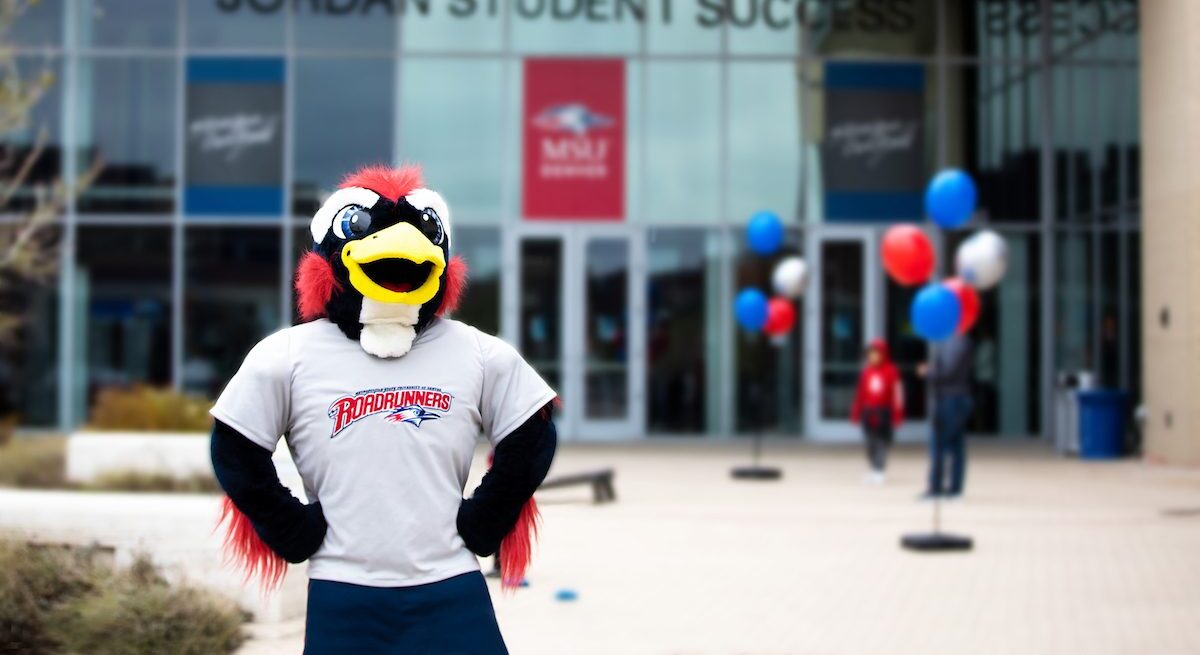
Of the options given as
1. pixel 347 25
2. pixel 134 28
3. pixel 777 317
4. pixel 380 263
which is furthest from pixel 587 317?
pixel 380 263

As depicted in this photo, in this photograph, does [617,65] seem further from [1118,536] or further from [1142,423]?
[1118,536]

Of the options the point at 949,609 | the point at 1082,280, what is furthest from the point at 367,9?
the point at 949,609

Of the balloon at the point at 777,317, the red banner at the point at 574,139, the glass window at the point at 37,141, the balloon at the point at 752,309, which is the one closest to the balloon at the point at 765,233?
the balloon at the point at 752,309

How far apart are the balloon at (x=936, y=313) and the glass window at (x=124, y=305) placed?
12.8 meters

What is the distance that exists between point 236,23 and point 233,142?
1754 mm

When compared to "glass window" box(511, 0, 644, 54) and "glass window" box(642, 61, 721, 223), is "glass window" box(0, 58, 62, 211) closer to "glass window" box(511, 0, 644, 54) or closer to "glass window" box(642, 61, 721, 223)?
"glass window" box(511, 0, 644, 54)

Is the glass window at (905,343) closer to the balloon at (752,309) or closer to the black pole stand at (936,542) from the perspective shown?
the balloon at (752,309)

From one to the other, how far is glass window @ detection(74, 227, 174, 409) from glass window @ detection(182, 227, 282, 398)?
351mm

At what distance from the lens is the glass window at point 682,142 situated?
70.3 feet

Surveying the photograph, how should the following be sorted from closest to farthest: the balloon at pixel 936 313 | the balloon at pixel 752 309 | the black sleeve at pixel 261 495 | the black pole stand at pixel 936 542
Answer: the black sleeve at pixel 261 495, the black pole stand at pixel 936 542, the balloon at pixel 936 313, the balloon at pixel 752 309

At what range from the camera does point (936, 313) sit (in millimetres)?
11719

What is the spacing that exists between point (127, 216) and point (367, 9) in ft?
14.9

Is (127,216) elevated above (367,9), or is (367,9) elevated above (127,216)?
(367,9)

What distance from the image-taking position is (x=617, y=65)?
21516 mm
